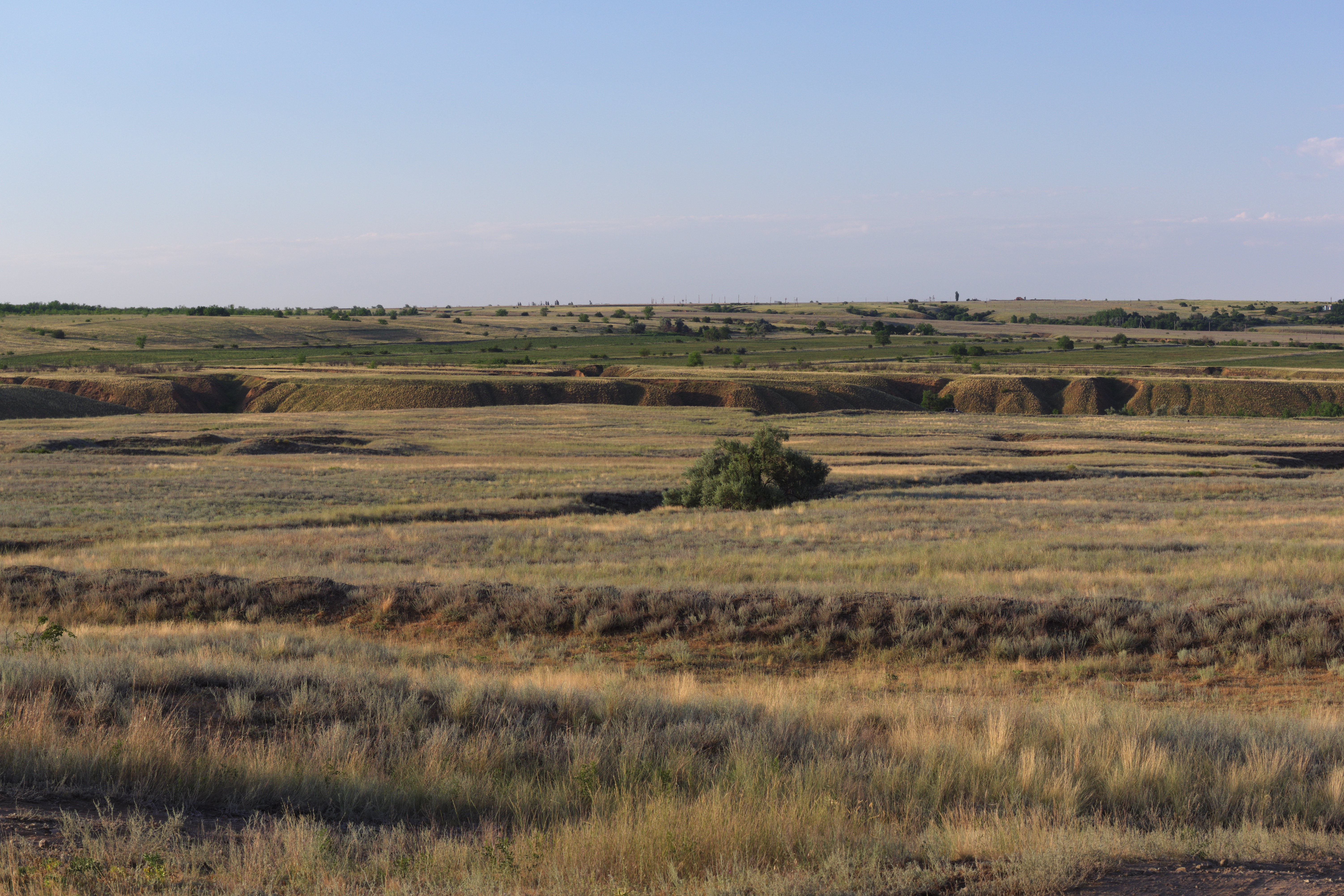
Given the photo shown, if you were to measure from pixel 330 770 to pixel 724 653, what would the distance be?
7419mm

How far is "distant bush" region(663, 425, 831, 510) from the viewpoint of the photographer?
3491cm

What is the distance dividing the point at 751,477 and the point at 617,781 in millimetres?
29005

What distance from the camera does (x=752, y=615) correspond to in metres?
14.5

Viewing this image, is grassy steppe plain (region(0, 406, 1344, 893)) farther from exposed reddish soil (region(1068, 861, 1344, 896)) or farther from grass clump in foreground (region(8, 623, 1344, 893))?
exposed reddish soil (region(1068, 861, 1344, 896))

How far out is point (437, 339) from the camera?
167m

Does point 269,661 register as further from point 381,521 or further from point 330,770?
point 381,521

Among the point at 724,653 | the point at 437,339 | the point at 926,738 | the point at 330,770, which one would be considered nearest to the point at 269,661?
the point at 330,770

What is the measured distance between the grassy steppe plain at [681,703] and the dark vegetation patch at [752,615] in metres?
0.07

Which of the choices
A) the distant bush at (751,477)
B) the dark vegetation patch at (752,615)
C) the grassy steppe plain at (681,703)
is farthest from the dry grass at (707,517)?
the distant bush at (751,477)

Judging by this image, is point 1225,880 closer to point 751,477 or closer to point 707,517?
point 707,517

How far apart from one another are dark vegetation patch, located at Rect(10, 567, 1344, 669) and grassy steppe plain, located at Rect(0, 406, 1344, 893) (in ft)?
0.24

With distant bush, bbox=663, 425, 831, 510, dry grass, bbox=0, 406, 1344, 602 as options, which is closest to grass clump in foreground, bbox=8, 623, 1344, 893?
dry grass, bbox=0, 406, 1344, 602

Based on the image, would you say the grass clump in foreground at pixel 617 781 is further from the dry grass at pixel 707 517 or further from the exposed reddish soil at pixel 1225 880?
the dry grass at pixel 707 517

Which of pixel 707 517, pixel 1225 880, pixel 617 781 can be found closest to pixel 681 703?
pixel 617 781
